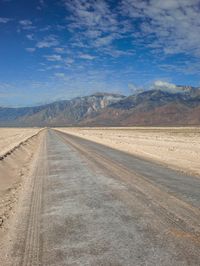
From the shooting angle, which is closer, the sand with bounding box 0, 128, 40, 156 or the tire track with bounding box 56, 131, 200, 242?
the tire track with bounding box 56, 131, 200, 242

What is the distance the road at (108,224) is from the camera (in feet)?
17.9

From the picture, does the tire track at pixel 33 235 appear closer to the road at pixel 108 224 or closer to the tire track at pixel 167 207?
the road at pixel 108 224

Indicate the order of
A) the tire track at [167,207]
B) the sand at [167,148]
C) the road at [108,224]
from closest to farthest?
the road at [108,224] → the tire track at [167,207] → the sand at [167,148]

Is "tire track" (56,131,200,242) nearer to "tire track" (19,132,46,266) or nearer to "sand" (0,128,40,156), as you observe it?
"tire track" (19,132,46,266)

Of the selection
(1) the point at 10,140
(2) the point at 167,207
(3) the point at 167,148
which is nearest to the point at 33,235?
(2) the point at 167,207

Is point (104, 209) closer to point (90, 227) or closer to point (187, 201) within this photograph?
point (90, 227)

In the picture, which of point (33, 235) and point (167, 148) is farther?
point (167, 148)

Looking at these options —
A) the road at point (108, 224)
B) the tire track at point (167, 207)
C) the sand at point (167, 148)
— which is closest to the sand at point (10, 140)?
the sand at point (167, 148)

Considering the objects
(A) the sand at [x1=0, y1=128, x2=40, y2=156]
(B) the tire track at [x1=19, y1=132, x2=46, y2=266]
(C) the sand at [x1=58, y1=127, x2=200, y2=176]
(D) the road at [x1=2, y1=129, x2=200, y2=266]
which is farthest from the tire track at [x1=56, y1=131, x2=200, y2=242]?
(A) the sand at [x1=0, y1=128, x2=40, y2=156]

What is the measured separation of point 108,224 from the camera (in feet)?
23.4

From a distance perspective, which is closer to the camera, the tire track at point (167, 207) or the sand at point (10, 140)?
the tire track at point (167, 207)

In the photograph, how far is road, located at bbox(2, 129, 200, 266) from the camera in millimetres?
5457

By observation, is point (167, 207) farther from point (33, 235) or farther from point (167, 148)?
point (167, 148)

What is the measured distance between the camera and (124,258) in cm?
534
